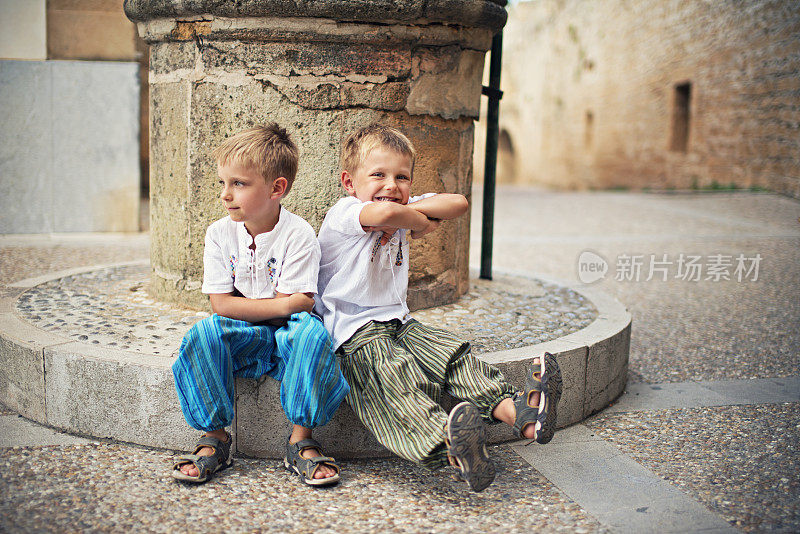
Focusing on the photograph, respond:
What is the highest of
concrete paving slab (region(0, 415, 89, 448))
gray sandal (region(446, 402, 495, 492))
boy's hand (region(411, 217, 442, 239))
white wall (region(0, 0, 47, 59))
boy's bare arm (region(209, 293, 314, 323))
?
white wall (region(0, 0, 47, 59))

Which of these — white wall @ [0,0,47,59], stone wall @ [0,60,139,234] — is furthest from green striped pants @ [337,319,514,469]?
white wall @ [0,0,47,59]

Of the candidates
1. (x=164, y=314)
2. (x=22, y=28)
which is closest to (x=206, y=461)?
(x=164, y=314)

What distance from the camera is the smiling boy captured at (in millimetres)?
2270

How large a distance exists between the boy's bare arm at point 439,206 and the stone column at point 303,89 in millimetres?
762

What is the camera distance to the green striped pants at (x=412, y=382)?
2.25 metres

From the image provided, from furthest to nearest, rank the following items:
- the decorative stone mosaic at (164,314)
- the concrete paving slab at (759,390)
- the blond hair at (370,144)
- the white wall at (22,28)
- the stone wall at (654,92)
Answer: the stone wall at (654,92) < the white wall at (22,28) < the concrete paving slab at (759,390) < the decorative stone mosaic at (164,314) < the blond hair at (370,144)

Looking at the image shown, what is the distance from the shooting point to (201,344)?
2.29 m

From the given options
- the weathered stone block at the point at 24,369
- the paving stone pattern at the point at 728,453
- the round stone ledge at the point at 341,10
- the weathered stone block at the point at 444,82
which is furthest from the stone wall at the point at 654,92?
the weathered stone block at the point at 24,369

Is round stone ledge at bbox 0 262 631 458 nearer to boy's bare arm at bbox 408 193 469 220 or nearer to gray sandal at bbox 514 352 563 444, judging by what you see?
gray sandal at bbox 514 352 563 444

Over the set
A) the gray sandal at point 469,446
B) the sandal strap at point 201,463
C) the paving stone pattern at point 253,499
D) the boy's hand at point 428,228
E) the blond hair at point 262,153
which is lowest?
the paving stone pattern at point 253,499

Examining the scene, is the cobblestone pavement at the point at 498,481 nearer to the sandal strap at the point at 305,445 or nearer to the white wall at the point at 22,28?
the sandal strap at the point at 305,445

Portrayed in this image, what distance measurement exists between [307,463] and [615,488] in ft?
3.25

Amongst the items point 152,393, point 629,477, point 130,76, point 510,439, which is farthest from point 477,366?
point 130,76

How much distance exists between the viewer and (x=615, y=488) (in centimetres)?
233
